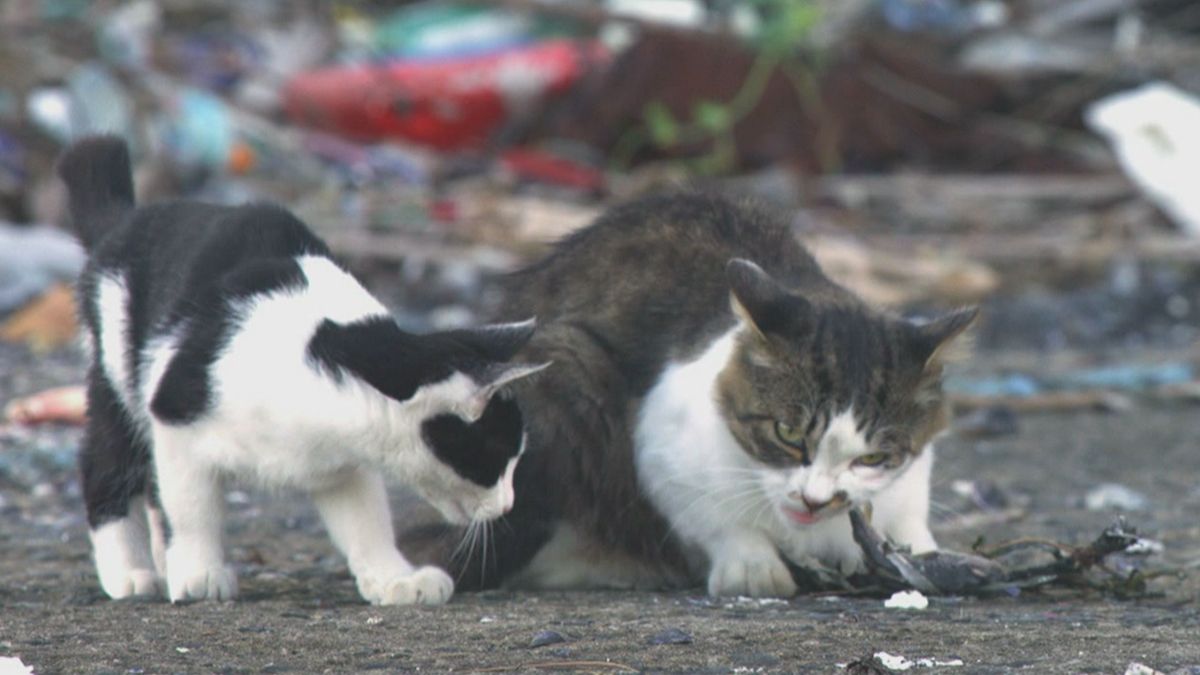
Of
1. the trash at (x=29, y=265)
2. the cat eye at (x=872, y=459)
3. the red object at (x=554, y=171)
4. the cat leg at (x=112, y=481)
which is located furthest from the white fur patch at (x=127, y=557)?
the red object at (x=554, y=171)

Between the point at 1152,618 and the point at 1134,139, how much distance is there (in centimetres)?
516

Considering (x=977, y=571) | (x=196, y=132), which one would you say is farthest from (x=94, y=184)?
(x=196, y=132)

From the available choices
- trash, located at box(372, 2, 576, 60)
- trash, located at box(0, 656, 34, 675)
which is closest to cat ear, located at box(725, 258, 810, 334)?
trash, located at box(0, 656, 34, 675)

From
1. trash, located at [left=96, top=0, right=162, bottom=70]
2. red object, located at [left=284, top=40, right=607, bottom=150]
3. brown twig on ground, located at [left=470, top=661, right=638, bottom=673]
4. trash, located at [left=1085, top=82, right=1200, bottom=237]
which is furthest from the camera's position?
red object, located at [left=284, top=40, right=607, bottom=150]

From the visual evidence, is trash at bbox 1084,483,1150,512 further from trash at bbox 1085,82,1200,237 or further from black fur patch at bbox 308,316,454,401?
trash at bbox 1085,82,1200,237

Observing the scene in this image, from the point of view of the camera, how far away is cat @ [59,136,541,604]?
3.41 metres

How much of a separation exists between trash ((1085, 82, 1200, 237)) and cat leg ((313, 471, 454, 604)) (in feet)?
16.9

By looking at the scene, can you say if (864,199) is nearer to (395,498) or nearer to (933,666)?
(395,498)

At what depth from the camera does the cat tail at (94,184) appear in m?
4.11

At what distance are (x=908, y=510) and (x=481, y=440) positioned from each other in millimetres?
1038

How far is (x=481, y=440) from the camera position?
351 centimetres

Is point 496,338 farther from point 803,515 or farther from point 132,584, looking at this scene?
point 132,584

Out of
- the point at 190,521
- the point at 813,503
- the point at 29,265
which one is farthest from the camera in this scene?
the point at 29,265

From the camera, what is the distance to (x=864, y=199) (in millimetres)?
9570
